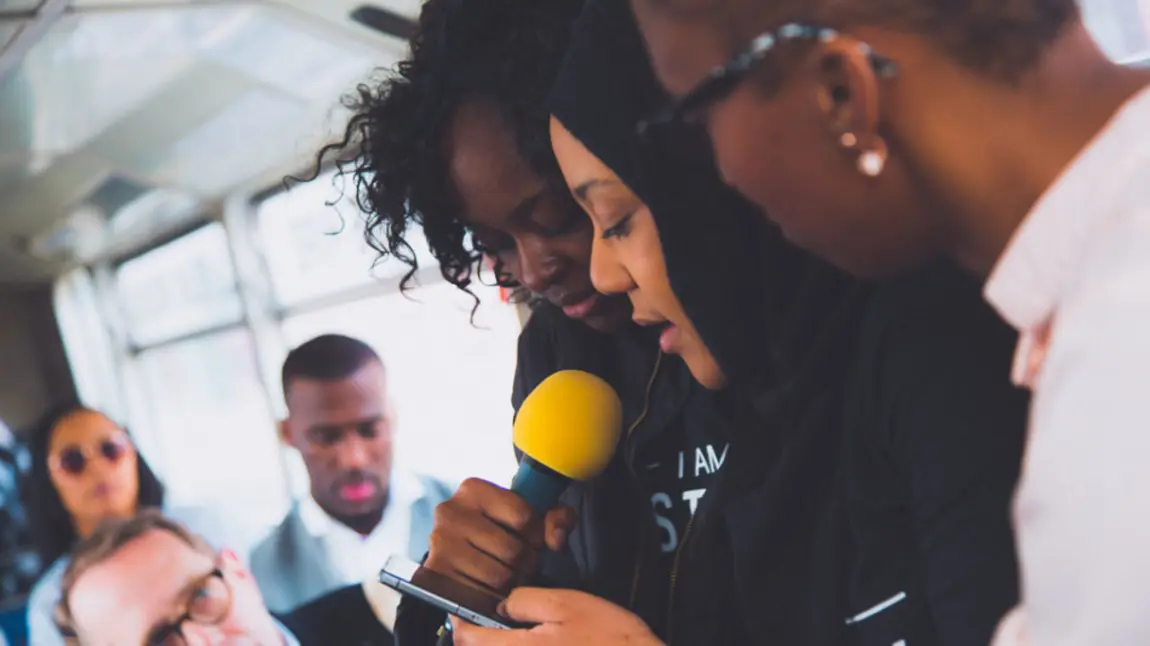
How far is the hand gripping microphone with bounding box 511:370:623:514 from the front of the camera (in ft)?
2.68

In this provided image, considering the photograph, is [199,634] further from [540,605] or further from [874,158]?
[874,158]

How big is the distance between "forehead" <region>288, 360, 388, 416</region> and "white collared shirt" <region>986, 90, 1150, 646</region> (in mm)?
2113

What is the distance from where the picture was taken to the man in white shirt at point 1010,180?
1.09 ft

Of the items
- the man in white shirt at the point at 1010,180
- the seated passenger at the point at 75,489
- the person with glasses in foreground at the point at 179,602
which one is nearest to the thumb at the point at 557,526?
the man in white shirt at the point at 1010,180

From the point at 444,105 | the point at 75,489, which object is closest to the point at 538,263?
the point at 444,105

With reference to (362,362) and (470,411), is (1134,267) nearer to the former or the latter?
(470,411)

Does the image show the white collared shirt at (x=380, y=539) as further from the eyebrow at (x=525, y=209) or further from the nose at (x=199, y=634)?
the eyebrow at (x=525, y=209)

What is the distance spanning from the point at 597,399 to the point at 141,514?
1948mm

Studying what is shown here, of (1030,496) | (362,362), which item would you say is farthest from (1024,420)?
(362,362)

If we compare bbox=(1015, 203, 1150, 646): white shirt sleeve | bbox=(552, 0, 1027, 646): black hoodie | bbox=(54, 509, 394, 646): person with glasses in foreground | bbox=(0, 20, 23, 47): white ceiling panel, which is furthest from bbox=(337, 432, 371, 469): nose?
bbox=(1015, 203, 1150, 646): white shirt sleeve

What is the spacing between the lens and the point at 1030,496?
Answer: 361 millimetres

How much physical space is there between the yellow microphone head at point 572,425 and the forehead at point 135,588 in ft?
5.28

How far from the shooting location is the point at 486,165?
958mm

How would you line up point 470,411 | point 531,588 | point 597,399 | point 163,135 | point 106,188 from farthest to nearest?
point 106,188
point 163,135
point 470,411
point 597,399
point 531,588
